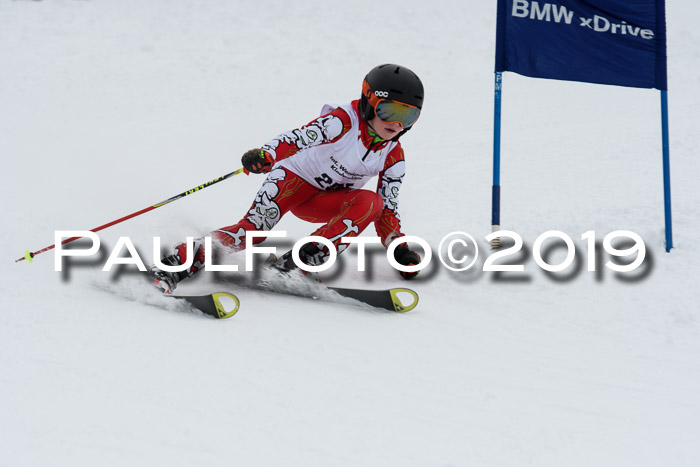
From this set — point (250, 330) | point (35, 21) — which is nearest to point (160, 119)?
point (35, 21)

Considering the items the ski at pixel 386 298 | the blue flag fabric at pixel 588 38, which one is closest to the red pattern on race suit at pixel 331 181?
the ski at pixel 386 298

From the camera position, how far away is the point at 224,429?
224cm

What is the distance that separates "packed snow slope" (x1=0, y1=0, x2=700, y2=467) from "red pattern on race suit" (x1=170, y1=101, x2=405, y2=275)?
1.42 feet

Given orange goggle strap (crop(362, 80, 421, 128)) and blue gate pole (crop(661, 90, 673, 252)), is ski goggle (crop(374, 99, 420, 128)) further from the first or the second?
blue gate pole (crop(661, 90, 673, 252))

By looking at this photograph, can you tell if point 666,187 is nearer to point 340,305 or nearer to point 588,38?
point 588,38

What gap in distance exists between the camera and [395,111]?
149 inches

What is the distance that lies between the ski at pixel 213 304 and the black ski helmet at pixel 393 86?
1.28 metres

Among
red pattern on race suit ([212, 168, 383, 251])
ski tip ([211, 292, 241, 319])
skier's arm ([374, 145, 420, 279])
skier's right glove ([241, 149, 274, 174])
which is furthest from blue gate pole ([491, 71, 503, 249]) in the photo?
ski tip ([211, 292, 241, 319])

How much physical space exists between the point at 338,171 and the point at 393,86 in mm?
633

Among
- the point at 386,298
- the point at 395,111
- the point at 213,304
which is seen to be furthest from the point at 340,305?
the point at 395,111

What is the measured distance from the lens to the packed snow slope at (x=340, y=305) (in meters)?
2.29

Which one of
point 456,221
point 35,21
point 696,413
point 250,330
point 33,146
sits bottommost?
point 696,413

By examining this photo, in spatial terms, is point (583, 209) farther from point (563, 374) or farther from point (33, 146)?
point (33, 146)

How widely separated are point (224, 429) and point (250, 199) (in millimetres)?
4175
